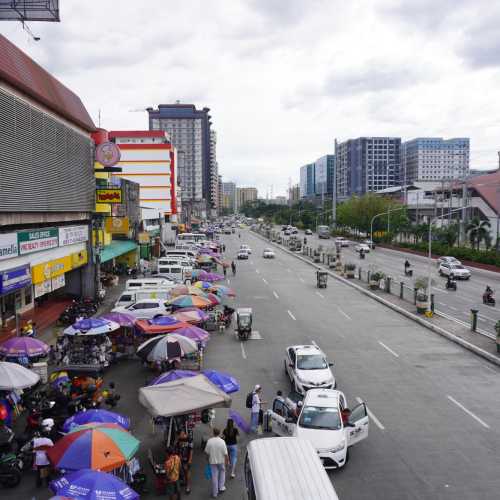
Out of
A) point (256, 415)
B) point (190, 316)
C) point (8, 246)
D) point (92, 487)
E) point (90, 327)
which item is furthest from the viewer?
point (190, 316)

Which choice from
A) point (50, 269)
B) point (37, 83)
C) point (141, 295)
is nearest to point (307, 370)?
point (141, 295)

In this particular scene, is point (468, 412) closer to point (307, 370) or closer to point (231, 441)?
point (307, 370)

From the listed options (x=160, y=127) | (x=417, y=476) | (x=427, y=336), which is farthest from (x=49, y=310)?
(x=160, y=127)

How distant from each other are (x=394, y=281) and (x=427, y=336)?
2049 cm

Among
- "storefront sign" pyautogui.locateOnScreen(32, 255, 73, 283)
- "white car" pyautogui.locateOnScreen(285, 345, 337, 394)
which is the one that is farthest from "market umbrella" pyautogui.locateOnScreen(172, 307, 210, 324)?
"storefront sign" pyautogui.locateOnScreen(32, 255, 73, 283)

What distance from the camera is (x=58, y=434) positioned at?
13422mm

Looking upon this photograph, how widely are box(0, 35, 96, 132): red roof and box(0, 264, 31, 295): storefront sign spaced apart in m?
7.80

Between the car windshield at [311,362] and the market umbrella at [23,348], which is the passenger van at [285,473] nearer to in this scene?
the car windshield at [311,362]

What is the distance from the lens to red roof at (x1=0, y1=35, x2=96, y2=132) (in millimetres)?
22266

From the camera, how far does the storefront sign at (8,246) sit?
21036mm

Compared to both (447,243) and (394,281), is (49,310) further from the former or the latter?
(447,243)

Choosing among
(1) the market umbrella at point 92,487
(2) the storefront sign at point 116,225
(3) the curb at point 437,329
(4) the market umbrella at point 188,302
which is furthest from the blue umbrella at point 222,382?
(2) the storefront sign at point 116,225

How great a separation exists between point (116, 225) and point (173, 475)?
3280cm

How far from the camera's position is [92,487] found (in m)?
8.62
